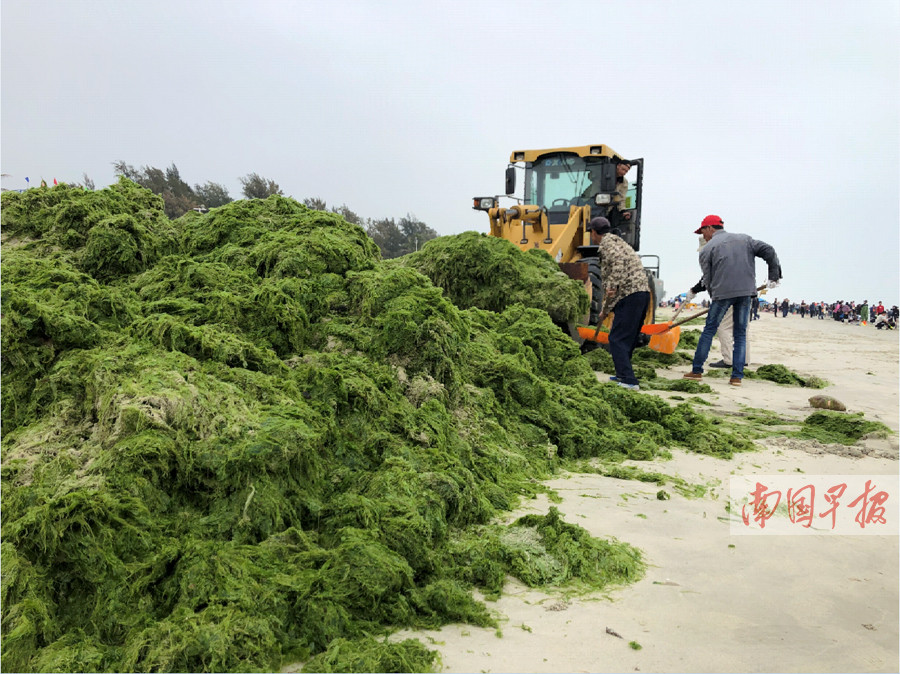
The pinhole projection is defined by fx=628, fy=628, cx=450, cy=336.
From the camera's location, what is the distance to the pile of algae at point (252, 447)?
6.43 ft

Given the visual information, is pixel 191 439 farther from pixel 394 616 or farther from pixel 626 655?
pixel 626 655

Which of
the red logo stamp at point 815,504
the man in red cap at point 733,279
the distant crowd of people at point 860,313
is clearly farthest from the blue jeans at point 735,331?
the distant crowd of people at point 860,313

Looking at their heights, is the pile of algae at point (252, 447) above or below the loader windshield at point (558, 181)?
below

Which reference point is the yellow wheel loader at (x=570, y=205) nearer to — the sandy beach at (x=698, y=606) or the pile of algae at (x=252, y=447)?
the pile of algae at (x=252, y=447)

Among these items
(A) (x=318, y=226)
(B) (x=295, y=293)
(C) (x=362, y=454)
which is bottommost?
(C) (x=362, y=454)

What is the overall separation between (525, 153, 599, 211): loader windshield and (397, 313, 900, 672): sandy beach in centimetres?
688

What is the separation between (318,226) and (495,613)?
3389mm

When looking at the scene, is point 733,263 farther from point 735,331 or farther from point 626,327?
point 626,327

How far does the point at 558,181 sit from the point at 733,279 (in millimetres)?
3534

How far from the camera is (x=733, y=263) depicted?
723 cm

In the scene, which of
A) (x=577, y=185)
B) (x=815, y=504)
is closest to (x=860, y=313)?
(x=577, y=185)

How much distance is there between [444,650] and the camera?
191 cm

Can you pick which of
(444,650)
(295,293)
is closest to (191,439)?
(444,650)

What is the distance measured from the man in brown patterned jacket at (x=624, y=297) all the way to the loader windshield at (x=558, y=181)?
316 centimetres
